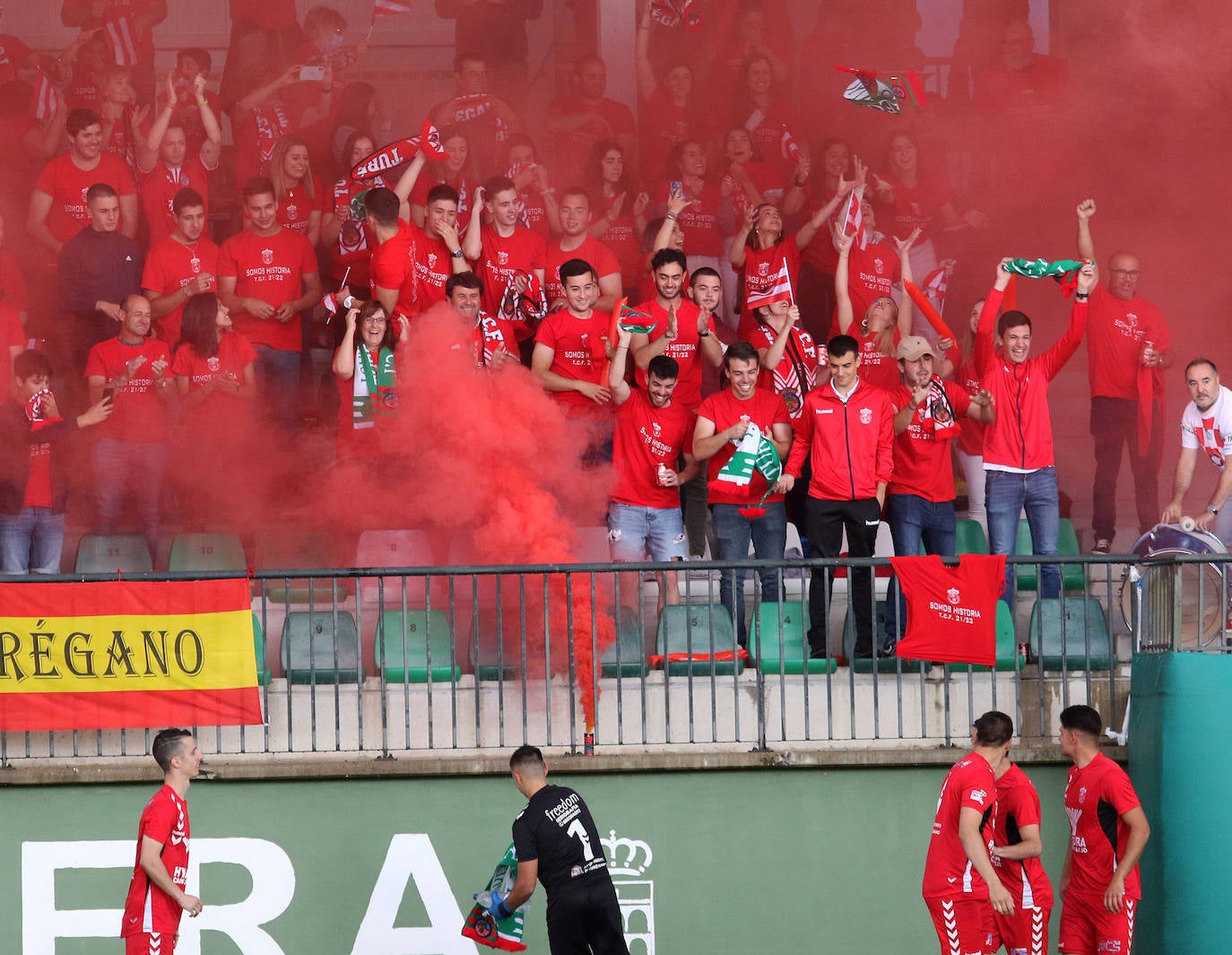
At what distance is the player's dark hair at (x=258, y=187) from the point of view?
10672 millimetres

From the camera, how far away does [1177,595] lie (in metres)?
8.51

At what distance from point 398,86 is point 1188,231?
5.33 m

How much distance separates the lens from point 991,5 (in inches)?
454

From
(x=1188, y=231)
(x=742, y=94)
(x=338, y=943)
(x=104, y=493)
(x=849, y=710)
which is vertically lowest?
(x=338, y=943)

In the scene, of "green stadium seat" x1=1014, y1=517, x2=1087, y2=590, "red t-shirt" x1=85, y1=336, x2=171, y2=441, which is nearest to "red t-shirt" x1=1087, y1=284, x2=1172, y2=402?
"green stadium seat" x1=1014, y1=517, x2=1087, y2=590

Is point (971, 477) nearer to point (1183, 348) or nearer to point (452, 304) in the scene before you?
point (1183, 348)

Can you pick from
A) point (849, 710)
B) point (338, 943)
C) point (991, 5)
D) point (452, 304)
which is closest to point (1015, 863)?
point (849, 710)

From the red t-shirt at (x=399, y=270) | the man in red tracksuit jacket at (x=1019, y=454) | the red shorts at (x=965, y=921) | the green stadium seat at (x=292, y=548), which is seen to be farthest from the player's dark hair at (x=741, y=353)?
the red shorts at (x=965, y=921)

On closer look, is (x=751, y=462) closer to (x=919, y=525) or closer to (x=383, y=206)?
(x=919, y=525)

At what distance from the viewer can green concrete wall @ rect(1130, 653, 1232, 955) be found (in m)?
8.15

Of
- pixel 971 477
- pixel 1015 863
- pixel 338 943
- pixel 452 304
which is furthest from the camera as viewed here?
pixel 971 477

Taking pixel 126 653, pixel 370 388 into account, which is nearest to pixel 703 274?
pixel 370 388

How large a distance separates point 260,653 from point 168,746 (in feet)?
6.19

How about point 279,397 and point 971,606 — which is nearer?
point 971,606
